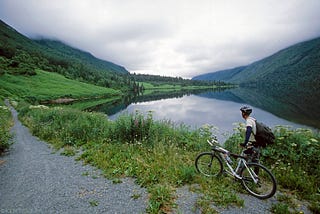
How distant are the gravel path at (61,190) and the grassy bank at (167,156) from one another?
17.9 inches

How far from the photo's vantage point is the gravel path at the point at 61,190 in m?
4.37

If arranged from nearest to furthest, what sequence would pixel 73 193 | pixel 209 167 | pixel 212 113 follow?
pixel 73 193, pixel 209 167, pixel 212 113

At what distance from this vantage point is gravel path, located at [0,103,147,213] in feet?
14.3

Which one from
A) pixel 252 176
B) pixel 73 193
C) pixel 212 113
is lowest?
pixel 212 113

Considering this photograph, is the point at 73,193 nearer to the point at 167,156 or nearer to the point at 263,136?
the point at 167,156

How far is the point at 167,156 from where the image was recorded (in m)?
7.13

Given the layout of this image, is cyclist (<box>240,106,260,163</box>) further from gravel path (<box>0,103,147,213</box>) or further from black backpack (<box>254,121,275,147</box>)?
gravel path (<box>0,103,147,213</box>)

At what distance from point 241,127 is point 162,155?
13.7 ft

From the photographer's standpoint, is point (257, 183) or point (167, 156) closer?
point (257, 183)

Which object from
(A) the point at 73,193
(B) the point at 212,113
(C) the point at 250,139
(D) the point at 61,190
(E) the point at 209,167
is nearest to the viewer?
(A) the point at 73,193

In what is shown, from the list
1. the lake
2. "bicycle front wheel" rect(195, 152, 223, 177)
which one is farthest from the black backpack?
the lake

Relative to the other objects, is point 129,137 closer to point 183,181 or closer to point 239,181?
point 183,181

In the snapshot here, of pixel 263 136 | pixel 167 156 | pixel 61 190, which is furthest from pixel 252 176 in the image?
pixel 61 190

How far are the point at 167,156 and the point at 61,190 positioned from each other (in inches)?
150
